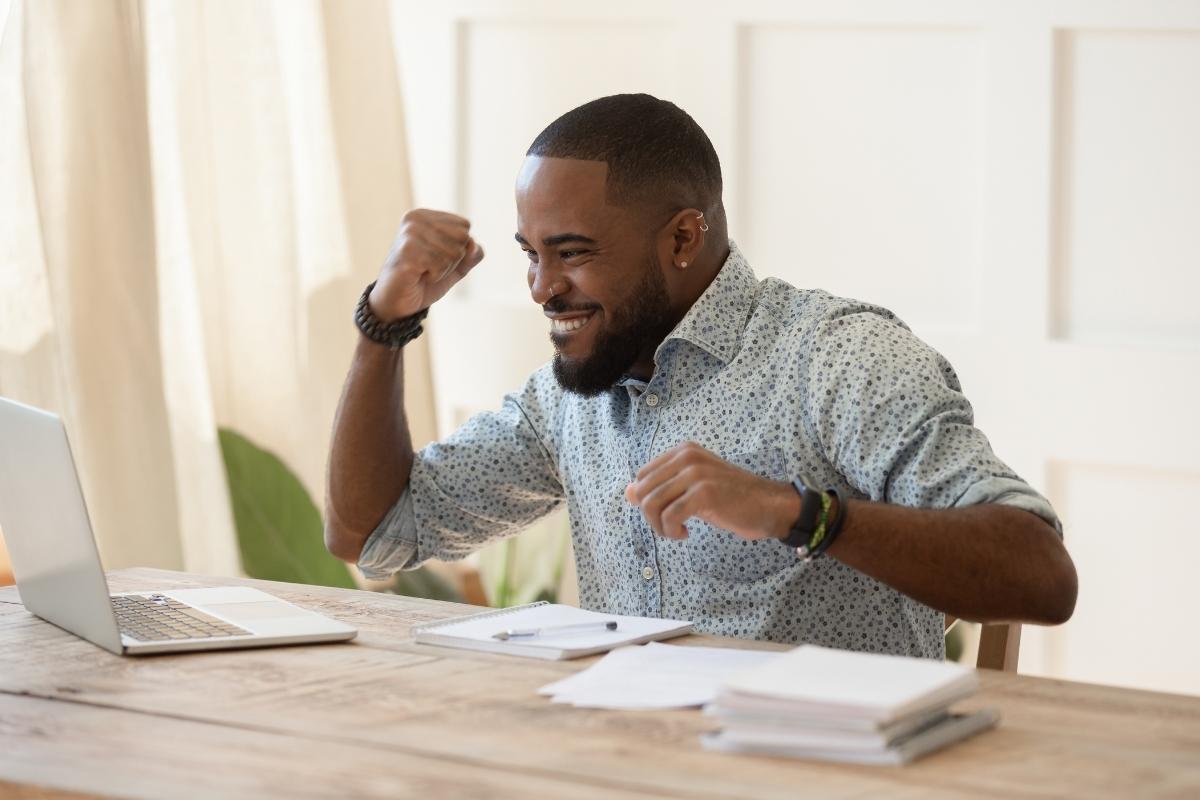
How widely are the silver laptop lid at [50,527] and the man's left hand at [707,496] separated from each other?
501 mm

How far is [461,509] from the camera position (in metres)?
1.98

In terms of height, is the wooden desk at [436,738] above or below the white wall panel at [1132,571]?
above

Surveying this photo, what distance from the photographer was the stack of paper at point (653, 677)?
48.6 inches

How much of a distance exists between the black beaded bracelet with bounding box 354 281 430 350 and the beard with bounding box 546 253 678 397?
0.73 feet

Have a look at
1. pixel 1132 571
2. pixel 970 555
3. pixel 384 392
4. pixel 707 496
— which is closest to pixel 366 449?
pixel 384 392

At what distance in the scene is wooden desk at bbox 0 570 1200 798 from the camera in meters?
1.03

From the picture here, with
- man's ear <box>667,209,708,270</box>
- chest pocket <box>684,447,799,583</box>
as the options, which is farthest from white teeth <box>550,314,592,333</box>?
chest pocket <box>684,447,799,583</box>

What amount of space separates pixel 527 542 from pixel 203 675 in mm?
1761

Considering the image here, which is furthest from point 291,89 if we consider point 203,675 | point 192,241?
point 203,675

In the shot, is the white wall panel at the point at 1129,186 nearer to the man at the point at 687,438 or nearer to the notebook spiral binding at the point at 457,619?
the man at the point at 687,438

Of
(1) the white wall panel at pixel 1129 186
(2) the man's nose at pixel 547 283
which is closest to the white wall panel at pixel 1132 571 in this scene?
(1) the white wall panel at pixel 1129 186

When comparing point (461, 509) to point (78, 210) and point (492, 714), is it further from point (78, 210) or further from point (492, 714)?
point (78, 210)

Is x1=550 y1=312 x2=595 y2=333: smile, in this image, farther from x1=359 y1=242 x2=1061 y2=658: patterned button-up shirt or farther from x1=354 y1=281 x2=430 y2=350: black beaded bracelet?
x1=354 y1=281 x2=430 y2=350: black beaded bracelet

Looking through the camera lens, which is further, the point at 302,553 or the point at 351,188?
the point at 351,188
